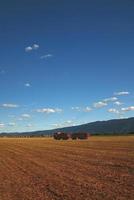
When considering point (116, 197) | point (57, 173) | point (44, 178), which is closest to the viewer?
point (116, 197)

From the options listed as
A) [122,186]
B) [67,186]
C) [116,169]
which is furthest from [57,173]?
[122,186]

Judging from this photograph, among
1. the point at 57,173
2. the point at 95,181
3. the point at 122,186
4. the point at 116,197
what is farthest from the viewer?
the point at 57,173

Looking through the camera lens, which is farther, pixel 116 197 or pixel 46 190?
pixel 46 190

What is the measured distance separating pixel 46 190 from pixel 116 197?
140 inches

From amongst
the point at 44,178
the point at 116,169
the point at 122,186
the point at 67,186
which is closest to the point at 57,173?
the point at 44,178

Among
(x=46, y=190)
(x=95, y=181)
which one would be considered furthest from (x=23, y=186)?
(x=95, y=181)

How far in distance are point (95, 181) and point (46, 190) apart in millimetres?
2540

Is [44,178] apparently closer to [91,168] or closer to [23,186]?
[23,186]

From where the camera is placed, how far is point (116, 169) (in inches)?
867

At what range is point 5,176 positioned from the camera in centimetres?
2227

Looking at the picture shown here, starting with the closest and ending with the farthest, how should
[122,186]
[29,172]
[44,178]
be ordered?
[122,186]
[44,178]
[29,172]

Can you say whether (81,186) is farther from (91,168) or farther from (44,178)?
(91,168)

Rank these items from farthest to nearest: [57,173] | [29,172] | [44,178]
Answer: [29,172], [57,173], [44,178]

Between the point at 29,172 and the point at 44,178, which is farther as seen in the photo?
the point at 29,172
